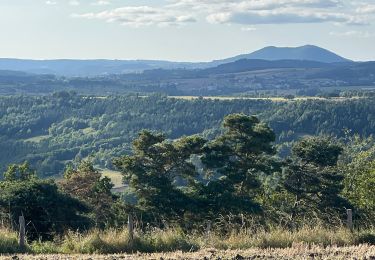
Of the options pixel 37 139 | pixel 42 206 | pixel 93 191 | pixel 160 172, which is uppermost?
pixel 42 206

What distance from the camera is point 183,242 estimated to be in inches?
477

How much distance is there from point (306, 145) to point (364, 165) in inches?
519

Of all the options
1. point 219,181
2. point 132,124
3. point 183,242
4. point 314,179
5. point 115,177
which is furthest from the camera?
point 132,124

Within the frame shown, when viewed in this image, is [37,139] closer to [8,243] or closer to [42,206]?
[42,206]

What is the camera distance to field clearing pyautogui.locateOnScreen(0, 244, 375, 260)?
400 inches

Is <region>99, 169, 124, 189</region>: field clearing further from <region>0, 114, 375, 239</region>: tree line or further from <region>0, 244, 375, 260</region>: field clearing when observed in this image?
<region>0, 244, 375, 260</region>: field clearing

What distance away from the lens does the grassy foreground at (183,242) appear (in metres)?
11.7

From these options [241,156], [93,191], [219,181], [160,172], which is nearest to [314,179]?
[241,156]

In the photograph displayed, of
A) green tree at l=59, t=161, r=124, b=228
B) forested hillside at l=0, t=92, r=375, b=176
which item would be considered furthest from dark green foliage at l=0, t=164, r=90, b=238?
forested hillside at l=0, t=92, r=375, b=176

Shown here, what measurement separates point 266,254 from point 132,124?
17266 centimetres

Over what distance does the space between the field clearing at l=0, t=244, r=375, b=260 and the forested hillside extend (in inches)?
4228

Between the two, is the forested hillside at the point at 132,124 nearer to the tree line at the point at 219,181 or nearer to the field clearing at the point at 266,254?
the tree line at the point at 219,181

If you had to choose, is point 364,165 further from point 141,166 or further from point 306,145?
point 141,166

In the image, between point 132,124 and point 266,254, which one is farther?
point 132,124
